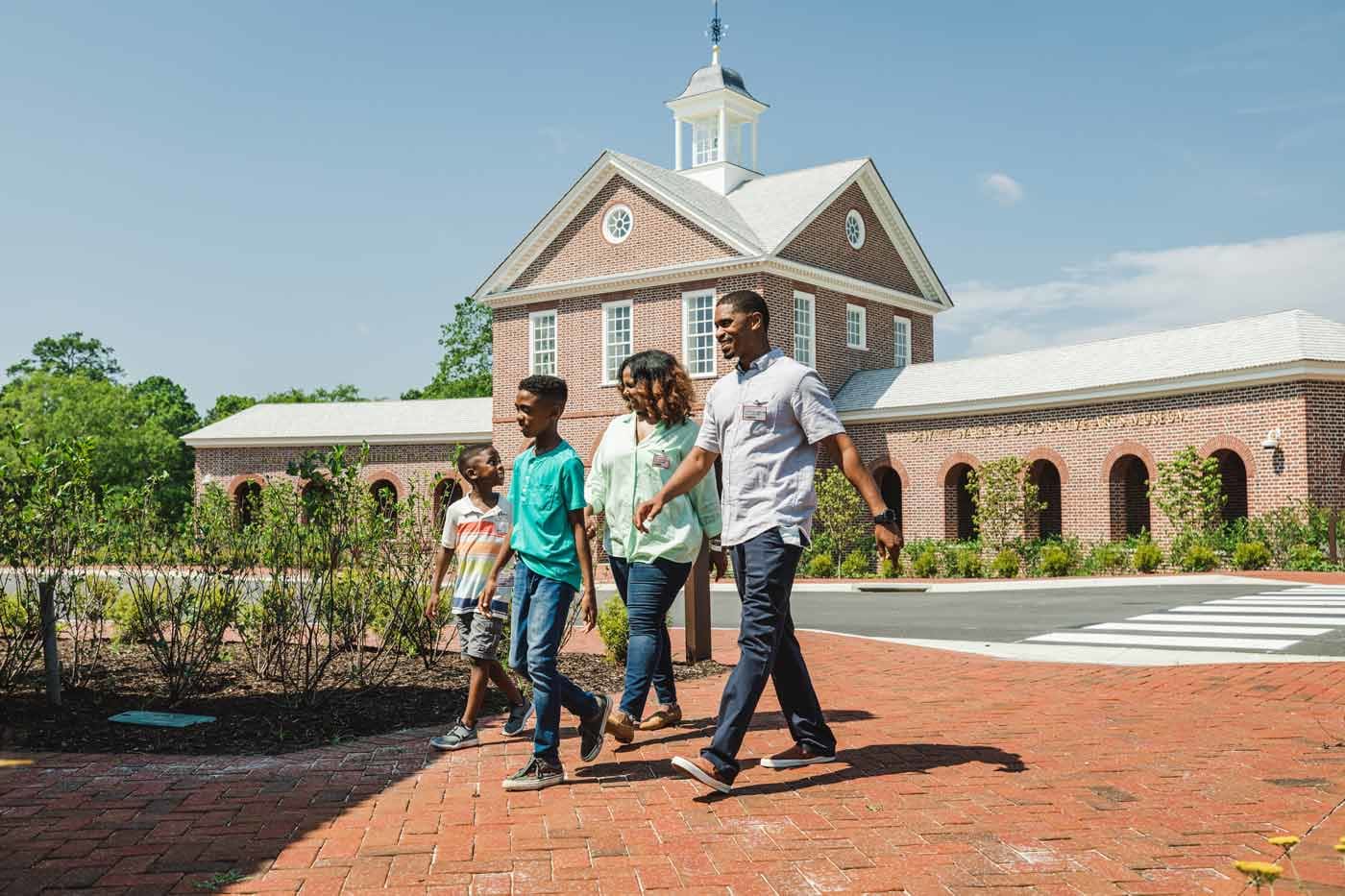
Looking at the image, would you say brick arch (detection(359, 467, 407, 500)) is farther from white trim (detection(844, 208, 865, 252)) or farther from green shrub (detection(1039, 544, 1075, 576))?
green shrub (detection(1039, 544, 1075, 576))

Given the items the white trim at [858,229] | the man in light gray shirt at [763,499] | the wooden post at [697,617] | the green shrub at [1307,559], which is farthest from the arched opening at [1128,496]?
the man in light gray shirt at [763,499]

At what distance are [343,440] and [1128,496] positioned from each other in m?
22.2

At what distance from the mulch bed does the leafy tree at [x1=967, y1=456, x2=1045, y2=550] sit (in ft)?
53.2

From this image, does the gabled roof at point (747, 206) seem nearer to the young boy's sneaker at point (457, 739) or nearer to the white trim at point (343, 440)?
the white trim at point (343, 440)

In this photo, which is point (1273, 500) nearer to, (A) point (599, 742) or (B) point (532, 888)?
(A) point (599, 742)

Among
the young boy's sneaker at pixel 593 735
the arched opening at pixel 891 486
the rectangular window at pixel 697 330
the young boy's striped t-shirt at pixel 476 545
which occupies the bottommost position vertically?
the young boy's sneaker at pixel 593 735

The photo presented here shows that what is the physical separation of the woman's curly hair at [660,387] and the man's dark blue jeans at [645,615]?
0.76m

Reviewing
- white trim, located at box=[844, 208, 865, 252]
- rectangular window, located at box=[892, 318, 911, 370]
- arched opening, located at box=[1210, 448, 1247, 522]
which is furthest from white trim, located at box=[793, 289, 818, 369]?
arched opening, located at box=[1210, 448, 1247, 522]

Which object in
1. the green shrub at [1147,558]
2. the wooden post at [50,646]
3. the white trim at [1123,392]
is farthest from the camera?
the green shrub at [1147,558]

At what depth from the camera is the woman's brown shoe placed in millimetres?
6027

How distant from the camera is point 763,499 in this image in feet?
15.9

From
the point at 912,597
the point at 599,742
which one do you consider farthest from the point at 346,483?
the point at 912,597

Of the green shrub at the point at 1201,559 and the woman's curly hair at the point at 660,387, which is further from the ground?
the woman's curly hair at the point at 660,387

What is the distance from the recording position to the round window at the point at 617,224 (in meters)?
28.6
